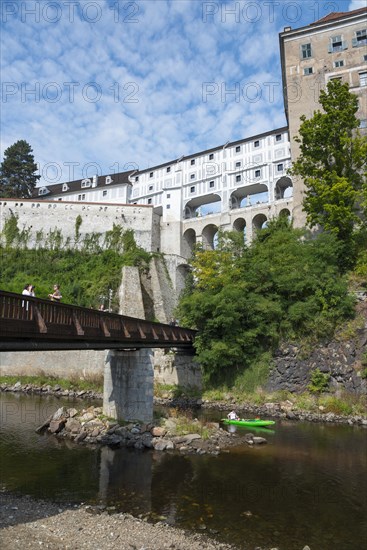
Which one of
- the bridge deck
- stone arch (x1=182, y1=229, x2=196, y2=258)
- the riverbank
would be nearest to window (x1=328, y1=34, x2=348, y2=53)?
stone arch (x1=182, y1=229, x2=196, y2=258)

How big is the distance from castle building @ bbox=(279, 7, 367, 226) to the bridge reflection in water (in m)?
21.8

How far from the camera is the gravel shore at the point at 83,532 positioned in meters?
8.11

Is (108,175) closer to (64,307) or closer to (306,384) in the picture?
(306,384)

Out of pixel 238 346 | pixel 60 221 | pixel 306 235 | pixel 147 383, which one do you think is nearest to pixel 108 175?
pixel 60 221

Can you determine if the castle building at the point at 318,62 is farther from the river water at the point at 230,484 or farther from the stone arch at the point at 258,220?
the river water at the point at 230,484

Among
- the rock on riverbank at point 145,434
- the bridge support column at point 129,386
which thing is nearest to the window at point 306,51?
the bridge support column at point 129,386

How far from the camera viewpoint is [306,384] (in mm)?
24500

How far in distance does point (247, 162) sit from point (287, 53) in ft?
51.3

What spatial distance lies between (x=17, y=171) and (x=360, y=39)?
5216cm

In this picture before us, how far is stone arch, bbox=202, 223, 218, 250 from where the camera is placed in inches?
2013

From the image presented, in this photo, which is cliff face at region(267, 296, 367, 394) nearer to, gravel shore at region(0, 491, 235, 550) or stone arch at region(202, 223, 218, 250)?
gravel shore at region(0, 491, 235, 550)

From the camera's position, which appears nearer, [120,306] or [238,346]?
[238,346]

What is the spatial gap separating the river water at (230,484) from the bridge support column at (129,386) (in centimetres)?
293

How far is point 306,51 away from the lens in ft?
123
